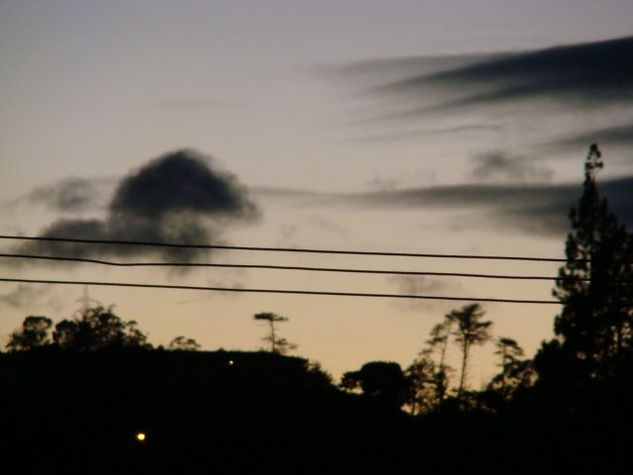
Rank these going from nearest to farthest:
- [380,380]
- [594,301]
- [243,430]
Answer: [243,430] < [594,301] < [380,380]

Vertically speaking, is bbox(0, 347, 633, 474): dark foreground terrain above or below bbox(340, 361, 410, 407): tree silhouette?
below

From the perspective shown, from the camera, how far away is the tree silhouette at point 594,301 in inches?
2574

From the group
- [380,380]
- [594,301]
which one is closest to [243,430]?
[594,301]

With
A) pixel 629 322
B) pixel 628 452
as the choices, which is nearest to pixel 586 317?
pixel 629 322

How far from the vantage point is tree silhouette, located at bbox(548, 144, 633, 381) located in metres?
65.4

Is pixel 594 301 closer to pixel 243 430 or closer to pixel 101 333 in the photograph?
pixel 243 430

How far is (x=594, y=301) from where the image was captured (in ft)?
215

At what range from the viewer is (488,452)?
4428 centimetres

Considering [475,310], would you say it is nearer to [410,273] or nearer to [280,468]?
[280,468]

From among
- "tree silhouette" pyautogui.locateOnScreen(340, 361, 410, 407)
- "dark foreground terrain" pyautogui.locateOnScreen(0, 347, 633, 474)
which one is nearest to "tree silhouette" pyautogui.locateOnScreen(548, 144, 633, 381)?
"dark foreground terrain" pyautogui.locateOnScreen(0, 347, 633, 474)

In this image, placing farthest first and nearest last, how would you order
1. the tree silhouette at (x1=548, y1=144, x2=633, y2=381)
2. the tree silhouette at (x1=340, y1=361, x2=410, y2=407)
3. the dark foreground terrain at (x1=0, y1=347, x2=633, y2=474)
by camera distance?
1. the tree silhouette at (x1=340, y1=361, x2=410, y2=407)
2. the tree silhouette at (x1=548, y1=144, x2=633, y2=381)
3. the dark foreground terrain at (x1=0, y1=347, x2=633, y2=474)

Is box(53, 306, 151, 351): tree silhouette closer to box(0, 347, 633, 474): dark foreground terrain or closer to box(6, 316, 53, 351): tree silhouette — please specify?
box(6, 316, 53, 351): tree silhouette

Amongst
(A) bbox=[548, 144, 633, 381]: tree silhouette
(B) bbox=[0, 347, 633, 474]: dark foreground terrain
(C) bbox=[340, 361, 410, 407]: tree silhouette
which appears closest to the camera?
(B) bbox=[0, 347, 633, 474]: dark foreground terrain

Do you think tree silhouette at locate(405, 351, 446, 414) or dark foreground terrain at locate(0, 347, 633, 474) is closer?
dark foreground terrain at locate(0, 347, 633, 474)
